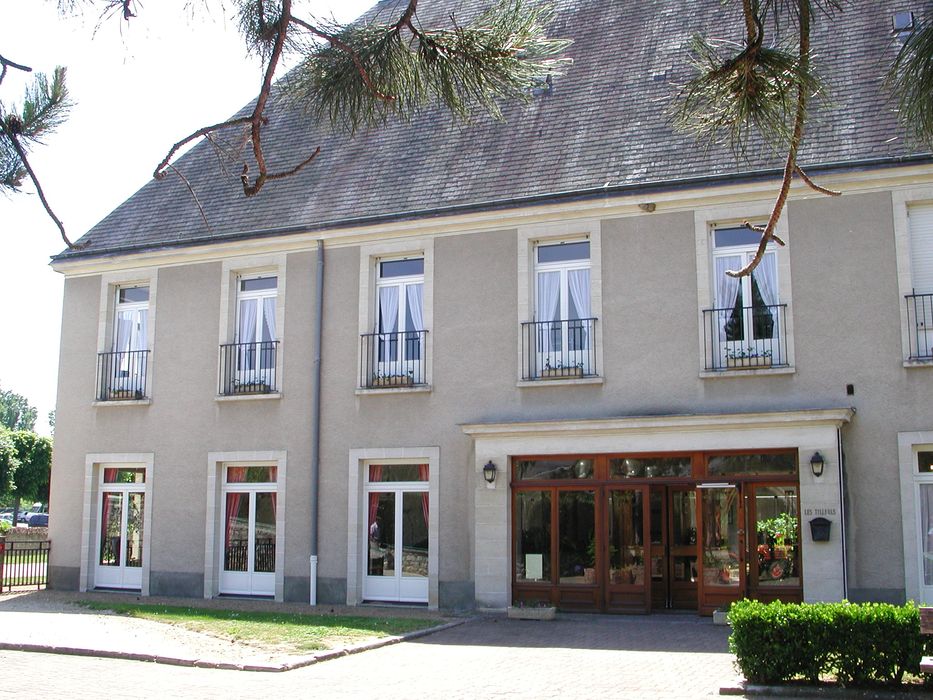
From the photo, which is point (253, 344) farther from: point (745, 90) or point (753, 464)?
point (745, 90)

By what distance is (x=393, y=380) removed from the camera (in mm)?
18188

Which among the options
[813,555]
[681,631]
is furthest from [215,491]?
[813,555]

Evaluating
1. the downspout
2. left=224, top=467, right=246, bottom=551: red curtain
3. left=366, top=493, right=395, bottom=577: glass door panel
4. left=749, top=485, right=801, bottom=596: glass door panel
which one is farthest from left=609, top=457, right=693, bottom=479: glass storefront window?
left=224, top=467, right=246, bottom=551: red curtain

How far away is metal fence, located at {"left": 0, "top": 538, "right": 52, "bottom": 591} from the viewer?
1986 centimetres

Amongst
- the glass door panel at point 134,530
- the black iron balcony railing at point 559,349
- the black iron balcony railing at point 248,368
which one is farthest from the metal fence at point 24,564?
the black iron balcony railing at point 559,349

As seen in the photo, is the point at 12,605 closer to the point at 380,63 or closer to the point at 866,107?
the point at 380,63

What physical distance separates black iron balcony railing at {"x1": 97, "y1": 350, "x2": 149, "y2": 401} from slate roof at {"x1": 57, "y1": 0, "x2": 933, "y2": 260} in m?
2.03

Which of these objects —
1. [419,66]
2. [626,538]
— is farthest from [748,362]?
[419,66]

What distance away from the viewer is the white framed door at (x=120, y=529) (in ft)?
65.4

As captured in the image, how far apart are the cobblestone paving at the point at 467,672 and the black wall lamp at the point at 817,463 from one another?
2622 mm

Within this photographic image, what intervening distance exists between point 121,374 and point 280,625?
26.1 ft

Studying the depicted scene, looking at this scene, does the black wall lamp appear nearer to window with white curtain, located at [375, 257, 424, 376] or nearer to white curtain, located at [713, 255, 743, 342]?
white curtain, located at [713, 255, 743, 342]

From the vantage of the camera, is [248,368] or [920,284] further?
[248,368]

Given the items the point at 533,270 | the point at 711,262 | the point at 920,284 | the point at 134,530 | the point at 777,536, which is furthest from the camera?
the point at 134,530
